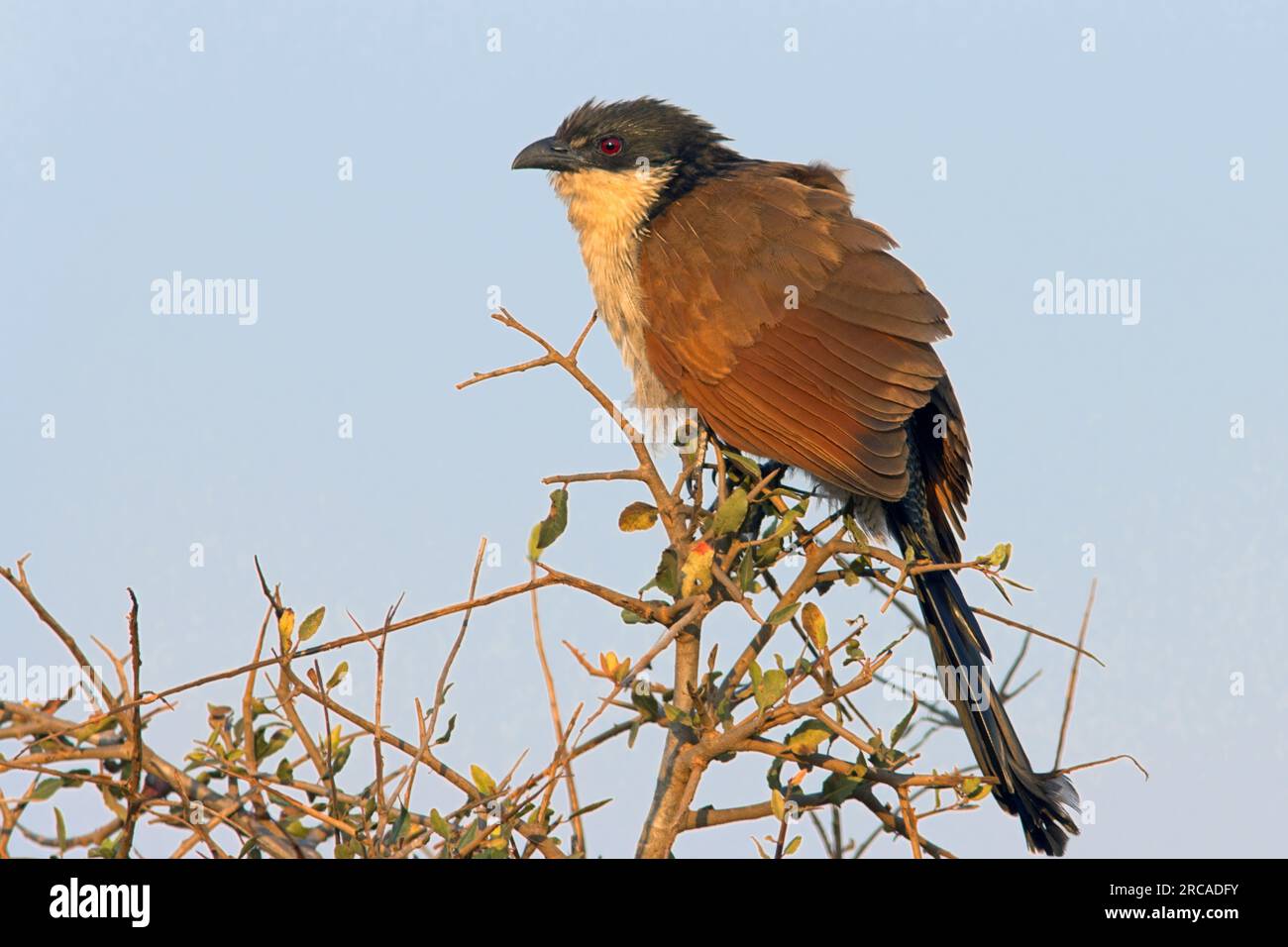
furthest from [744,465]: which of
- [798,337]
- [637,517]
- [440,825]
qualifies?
[440,825]

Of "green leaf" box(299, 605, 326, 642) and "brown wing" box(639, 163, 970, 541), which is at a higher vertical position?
"brown wing" box(639, 163, 970, 541)

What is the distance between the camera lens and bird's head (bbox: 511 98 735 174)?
3797mm

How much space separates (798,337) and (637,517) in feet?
2.97

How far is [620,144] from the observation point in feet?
12.5

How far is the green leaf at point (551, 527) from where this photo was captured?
7.38 feet

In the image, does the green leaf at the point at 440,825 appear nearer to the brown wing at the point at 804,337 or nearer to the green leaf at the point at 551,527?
the green leaf at the point at 551,527

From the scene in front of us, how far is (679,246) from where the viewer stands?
349 centimetres

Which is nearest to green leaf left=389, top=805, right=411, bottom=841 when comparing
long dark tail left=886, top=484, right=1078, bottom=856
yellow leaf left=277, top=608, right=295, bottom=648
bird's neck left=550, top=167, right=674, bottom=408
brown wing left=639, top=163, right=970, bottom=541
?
yellow leaf left=277, top=608, right=295, bottom=648

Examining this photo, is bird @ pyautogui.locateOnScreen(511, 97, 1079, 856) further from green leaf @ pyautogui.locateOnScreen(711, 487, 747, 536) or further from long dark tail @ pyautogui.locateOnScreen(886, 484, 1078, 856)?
green leaf @ pyautogui.locateOnScreen(711, 487, 747, 536)

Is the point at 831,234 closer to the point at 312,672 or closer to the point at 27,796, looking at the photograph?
the point at 312,672
